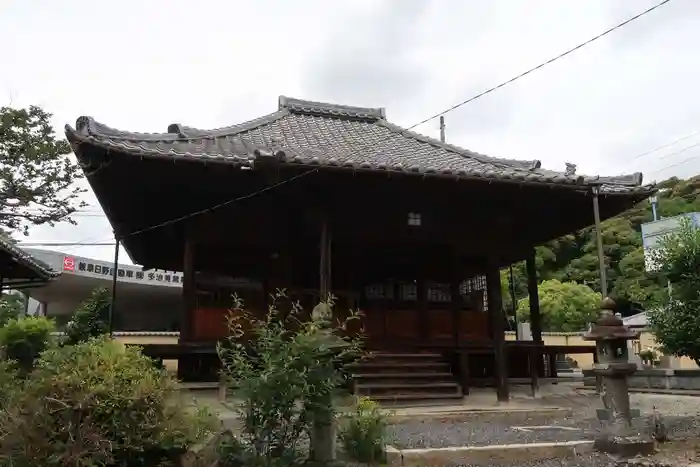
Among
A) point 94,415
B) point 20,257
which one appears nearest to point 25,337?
point 20,257

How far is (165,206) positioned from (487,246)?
632 cm

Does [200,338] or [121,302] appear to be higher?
[121,302]

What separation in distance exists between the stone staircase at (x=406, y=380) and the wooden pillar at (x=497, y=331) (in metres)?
0.81

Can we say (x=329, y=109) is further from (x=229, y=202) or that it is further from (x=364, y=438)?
(x=364, y=438)

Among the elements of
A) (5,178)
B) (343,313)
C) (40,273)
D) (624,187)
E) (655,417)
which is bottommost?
(655,417)

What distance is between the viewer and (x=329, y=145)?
41.1 feet

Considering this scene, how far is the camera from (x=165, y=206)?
1128 cm

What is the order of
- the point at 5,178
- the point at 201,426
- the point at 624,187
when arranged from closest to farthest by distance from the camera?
the point at 201,426 → the point at 624,187 → the point at 5,178

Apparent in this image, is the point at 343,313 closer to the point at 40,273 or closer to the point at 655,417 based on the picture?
the point at 655,417

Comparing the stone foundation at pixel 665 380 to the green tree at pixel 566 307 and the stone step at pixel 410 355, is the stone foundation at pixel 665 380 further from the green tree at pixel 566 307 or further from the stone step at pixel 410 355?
the green tree at pixel 566 307

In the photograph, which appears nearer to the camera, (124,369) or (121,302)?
(124,369)

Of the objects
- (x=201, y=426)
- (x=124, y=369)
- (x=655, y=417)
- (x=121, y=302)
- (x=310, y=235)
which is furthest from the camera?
(x=121, y=302)

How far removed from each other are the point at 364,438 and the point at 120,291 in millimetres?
25627

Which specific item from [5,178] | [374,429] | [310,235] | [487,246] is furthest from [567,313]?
[374,429]
